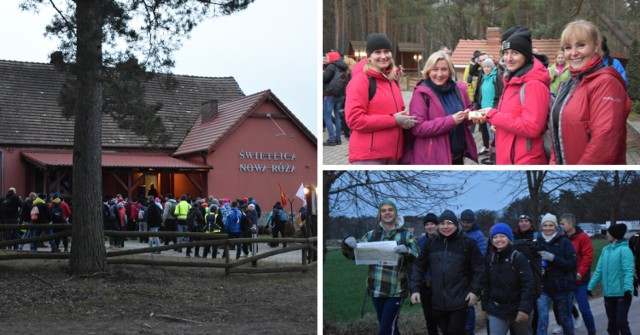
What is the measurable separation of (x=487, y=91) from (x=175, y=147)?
25.5 metres

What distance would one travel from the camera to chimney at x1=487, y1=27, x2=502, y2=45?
6266 mm

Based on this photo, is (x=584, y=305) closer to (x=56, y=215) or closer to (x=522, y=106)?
(x=522, y=106)

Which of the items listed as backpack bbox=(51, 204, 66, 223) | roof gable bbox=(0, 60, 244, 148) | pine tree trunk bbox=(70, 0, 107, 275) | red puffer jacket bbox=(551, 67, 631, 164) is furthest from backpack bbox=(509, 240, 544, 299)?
roof gable bbox=(0, 60, 244, 148)

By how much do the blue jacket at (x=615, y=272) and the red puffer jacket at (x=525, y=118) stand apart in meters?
1.39

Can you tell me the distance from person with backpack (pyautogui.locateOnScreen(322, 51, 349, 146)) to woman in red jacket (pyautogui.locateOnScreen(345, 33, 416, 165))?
261mm

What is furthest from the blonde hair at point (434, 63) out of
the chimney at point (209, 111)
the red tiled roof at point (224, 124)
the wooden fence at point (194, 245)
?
the chimney at point (209, 111)

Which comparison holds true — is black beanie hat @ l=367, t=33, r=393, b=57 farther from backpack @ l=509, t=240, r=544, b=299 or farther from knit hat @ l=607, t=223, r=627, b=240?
knit hat @ l=607, t=223, r=627, b=240

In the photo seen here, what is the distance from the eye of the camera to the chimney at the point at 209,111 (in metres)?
33.0

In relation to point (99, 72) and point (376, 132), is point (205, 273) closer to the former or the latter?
point (99, 72)

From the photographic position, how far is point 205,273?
53.5 ft

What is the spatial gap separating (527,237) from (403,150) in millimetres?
1194

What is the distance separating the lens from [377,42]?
547 cm

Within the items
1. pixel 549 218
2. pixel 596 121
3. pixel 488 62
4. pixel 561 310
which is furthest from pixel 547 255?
pixel 488 62

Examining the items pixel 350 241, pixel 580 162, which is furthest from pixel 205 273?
pixel 580 162
